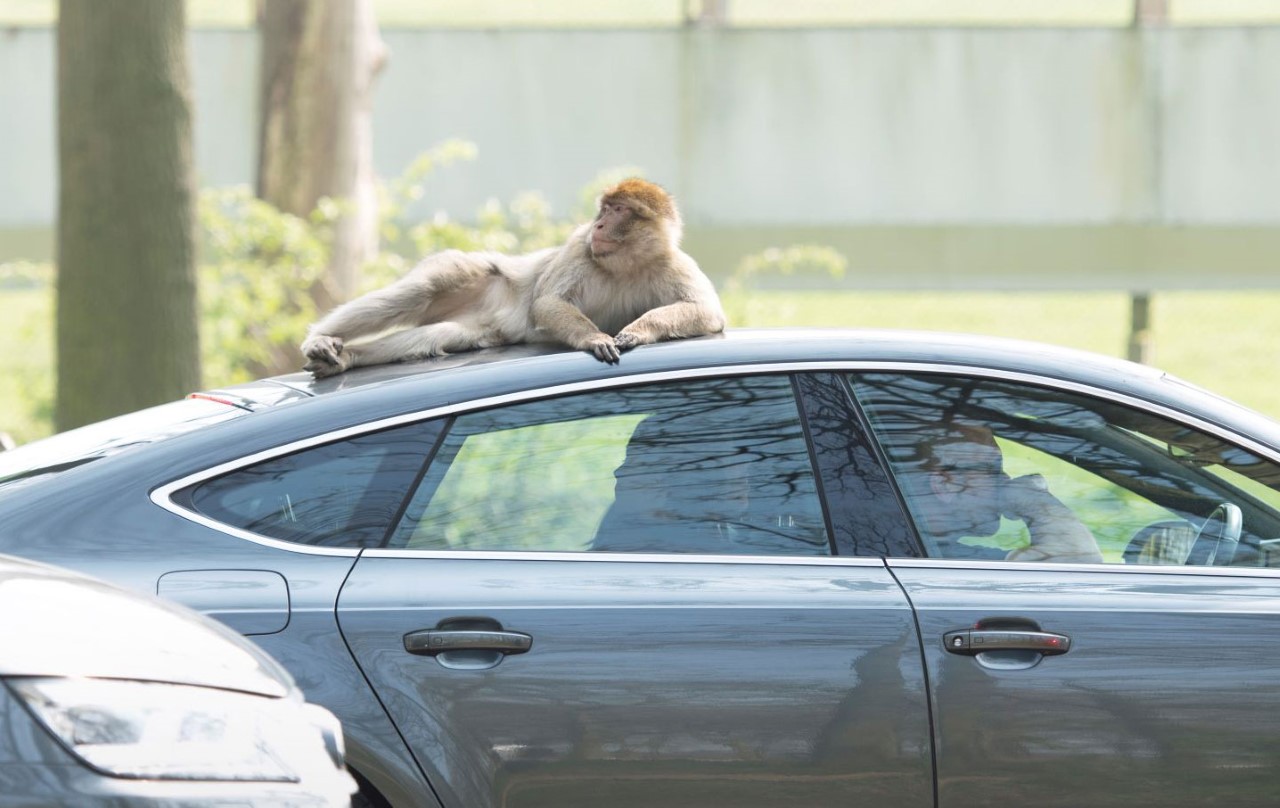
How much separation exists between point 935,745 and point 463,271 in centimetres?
233

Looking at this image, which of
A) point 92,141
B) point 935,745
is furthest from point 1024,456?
point 92,141

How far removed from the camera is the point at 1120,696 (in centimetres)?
316

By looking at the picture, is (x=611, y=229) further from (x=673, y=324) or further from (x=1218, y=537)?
(x=1218, y=537)

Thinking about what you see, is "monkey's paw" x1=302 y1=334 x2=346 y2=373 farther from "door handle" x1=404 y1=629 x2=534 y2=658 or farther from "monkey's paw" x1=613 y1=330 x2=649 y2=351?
"door handle" x1=404 y1=629 x2=534 y2=658

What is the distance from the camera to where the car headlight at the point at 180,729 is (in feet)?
7.62

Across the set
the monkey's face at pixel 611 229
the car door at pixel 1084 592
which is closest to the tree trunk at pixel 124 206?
the monkey's face at pixel 611 229

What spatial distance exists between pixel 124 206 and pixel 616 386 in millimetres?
4718

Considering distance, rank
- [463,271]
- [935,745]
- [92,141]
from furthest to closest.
→ [92,141] → [463,271] → [935,745]

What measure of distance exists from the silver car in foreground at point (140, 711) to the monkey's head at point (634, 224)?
2.20 metres

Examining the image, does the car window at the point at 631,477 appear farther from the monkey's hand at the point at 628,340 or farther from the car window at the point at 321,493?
the monkey's hand at the point at 628,340

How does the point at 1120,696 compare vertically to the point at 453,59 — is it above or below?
below

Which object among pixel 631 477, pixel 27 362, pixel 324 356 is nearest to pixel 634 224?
pixel 324 356

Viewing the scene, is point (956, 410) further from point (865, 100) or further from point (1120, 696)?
point (865, 100)

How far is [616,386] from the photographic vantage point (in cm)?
338
